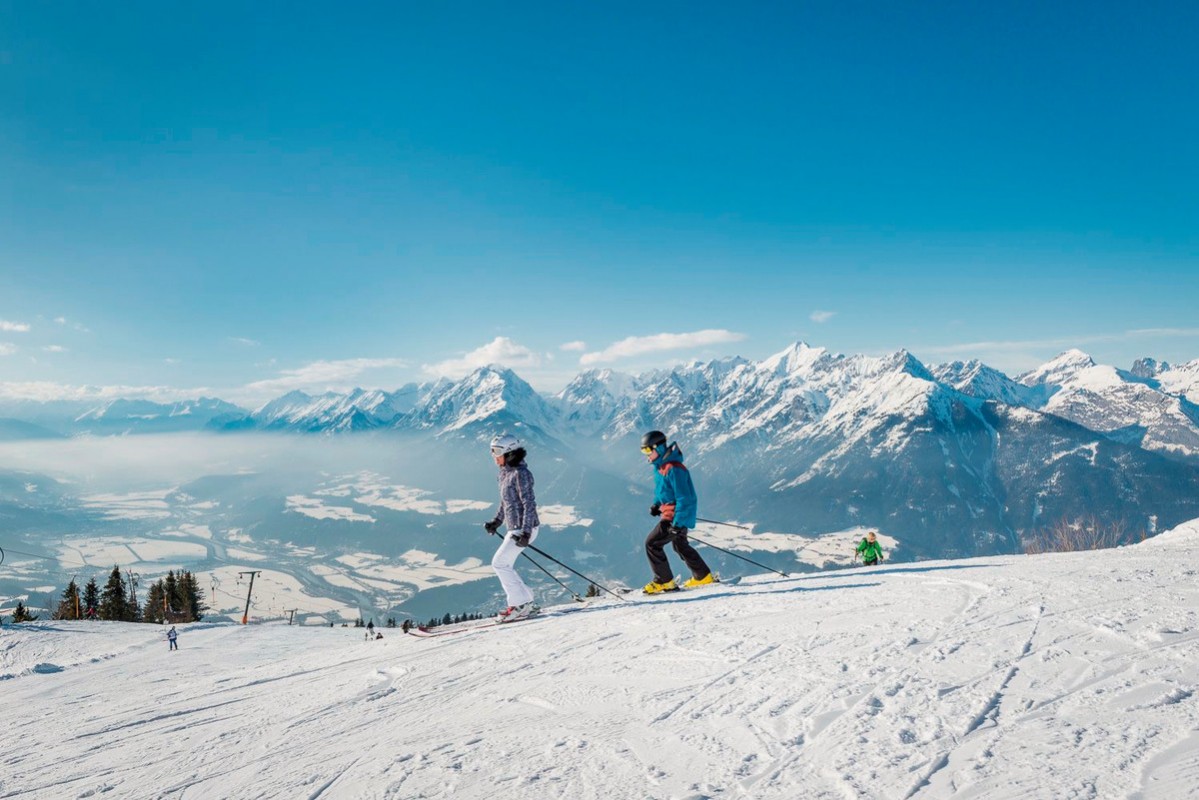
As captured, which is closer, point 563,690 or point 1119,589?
point 563,690

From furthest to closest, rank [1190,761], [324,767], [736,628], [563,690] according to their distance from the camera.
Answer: [736,628] < [563,690] < [324,767] < [1190,761]

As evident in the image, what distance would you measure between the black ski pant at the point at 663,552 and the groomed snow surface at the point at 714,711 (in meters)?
2.24

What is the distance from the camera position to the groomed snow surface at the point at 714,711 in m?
3.30

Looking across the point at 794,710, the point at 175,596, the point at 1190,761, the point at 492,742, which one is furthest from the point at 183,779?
the point at 175,596

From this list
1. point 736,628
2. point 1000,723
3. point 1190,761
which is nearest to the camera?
point 1190,761

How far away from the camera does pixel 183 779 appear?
4070 millimetres

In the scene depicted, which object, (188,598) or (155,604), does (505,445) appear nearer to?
(188,598)

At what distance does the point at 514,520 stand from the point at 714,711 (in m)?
6.38

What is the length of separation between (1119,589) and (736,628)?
201 inches

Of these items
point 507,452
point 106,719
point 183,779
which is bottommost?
point 106,719

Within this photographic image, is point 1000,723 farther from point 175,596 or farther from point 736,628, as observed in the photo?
point 175,596

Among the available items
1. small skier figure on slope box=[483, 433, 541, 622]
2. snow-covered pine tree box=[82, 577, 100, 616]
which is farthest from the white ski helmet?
snow-covered pine tree box=[82, 577, 100, 616]

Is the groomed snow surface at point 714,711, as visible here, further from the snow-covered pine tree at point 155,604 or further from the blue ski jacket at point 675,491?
the snow-covered pine tree at point 155,604

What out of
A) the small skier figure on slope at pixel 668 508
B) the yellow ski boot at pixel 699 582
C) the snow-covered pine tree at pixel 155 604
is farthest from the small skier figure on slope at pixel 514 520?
the snow-covered pine tree at pixel 155 604
